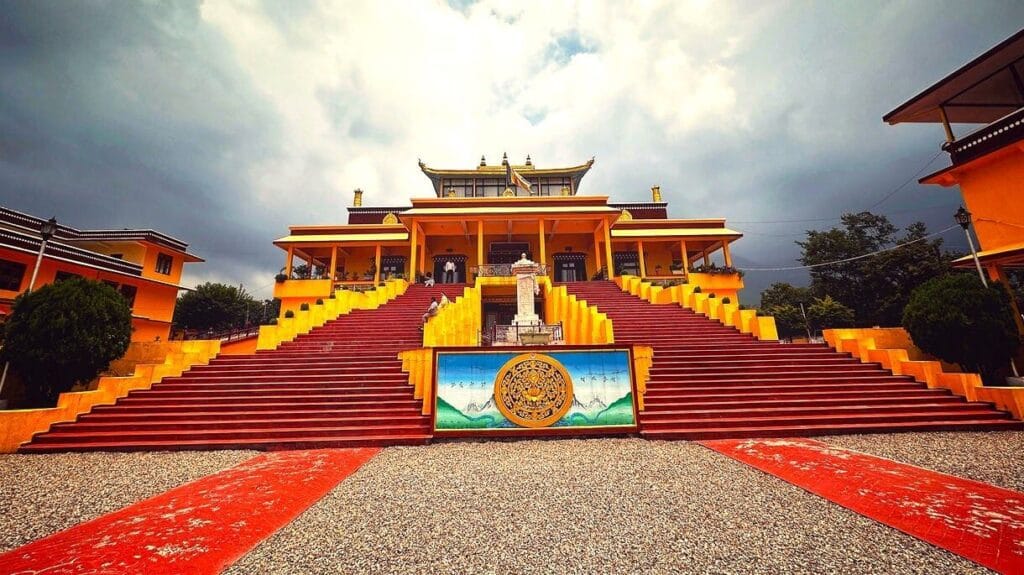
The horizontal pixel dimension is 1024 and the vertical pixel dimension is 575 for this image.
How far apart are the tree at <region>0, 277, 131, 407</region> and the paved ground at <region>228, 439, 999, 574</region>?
9.29 meters

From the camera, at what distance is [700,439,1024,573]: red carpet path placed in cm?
267

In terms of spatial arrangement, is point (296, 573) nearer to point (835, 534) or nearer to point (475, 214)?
point (835, 534)

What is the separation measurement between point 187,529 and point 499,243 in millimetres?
21152

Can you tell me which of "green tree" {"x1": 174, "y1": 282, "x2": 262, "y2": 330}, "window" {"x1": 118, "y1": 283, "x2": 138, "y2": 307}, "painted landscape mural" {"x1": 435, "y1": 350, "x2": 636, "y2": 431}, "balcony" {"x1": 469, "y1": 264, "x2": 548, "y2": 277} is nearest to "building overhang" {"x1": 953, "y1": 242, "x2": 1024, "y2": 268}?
"painted landscape mural" {"x1": 435, "y1": 350, "x2": 636, "y2": 431}

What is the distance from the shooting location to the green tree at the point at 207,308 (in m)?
32.8

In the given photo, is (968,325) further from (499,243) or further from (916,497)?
(499,243)

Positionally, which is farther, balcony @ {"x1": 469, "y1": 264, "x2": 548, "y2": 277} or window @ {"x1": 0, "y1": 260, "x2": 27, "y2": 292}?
balcony @ {"x1": 469, "y1": 264, "x2": 548, "y2": 277}

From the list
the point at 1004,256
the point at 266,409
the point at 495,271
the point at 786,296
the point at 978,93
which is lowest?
the point at 266,409

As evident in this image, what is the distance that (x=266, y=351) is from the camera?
10516mm

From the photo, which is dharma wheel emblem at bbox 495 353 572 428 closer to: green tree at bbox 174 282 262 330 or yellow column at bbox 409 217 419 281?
yellow column at bbox 409 217 419 281

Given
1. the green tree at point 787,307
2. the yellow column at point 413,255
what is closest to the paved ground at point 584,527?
the yellow column at point 413,255

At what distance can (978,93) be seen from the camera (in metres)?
11.9

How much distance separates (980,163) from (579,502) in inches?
667

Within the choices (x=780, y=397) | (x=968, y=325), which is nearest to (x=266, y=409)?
(x=780, y=397)
